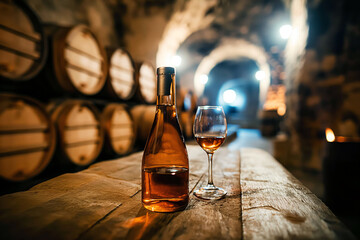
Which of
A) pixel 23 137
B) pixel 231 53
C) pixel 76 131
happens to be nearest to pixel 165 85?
pixel 23 137

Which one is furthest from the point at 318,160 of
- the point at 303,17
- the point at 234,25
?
the point at 234,25

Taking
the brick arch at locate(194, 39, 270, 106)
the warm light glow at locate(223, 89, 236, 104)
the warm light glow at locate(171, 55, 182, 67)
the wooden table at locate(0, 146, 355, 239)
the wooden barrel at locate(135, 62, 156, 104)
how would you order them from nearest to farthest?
the wooden table at locate(0, 146, 355, 239)
the wooden barrel at locate(135, 62, 156, 104)
the warm light glow at locate(171, 55, 182, 67)
the brick arch at locate(194, 39, 270, 106)
the warm light glow at locate(223, 89, 236, 104)

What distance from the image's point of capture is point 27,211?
560 millimetres

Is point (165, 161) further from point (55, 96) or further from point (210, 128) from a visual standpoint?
point (55, 96)

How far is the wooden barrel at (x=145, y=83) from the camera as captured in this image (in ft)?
9.35

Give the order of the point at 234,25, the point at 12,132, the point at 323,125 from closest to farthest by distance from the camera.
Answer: the point at 12,132, the point at 323,125, the point at 234,25

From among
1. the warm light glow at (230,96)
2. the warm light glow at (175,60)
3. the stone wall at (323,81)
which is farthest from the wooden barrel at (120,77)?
the warm light glow at (230,96)

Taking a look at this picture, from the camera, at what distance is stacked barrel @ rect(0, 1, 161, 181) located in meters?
1.32

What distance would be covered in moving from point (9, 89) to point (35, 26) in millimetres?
532

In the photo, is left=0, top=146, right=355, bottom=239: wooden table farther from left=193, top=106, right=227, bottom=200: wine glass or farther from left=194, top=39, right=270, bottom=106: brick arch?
left=194, top=39, right=270, bottom=106: brick arch

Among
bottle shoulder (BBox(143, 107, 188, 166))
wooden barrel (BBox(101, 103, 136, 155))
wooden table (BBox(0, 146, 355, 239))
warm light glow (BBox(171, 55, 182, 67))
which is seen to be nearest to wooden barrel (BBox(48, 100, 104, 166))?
wooden barrel (BBox(101, 103, 136, 155))

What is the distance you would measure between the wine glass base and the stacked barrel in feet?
4.19

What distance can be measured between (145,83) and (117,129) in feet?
3.21

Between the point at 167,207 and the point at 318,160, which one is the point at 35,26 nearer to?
the point at 167,207
